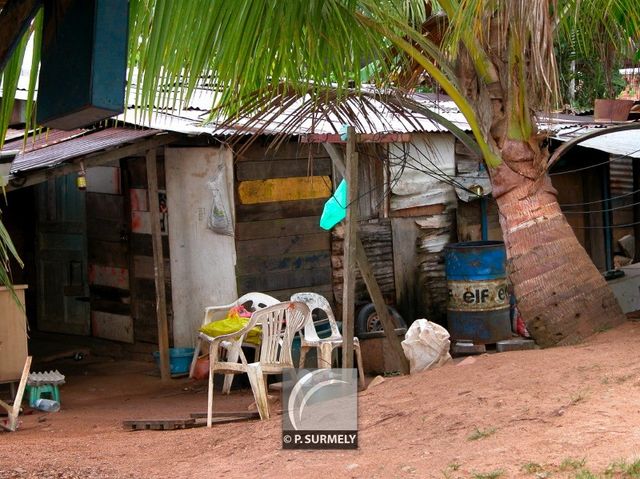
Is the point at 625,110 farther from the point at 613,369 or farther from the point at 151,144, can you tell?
the point at 613,369

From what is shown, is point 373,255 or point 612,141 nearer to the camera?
point 373,255

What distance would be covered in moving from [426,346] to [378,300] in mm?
638

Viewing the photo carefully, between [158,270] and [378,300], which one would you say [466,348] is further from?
[158,270]

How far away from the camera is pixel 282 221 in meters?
10.8

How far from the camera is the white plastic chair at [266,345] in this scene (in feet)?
26.1

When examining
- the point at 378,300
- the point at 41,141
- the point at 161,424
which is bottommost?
the point at 161,424

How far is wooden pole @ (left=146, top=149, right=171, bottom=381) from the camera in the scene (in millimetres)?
9805

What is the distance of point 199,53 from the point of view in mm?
3674

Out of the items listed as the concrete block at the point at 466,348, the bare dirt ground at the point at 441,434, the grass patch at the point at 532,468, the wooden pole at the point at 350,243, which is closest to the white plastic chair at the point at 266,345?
the bare dirt ground at the point at 441,434

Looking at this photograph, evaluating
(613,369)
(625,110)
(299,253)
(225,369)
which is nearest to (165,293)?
(299,253)

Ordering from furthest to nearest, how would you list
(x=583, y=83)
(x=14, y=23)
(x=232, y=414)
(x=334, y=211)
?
(x=583, y=83) → (x=334, y=211) → (x=232, y=414) → (x=14, y=23)

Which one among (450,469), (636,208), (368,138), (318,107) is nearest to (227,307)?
(368,138)

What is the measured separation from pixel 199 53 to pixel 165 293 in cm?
692

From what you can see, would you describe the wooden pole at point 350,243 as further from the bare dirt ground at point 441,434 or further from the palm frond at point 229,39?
the palm frond at point 229,39
